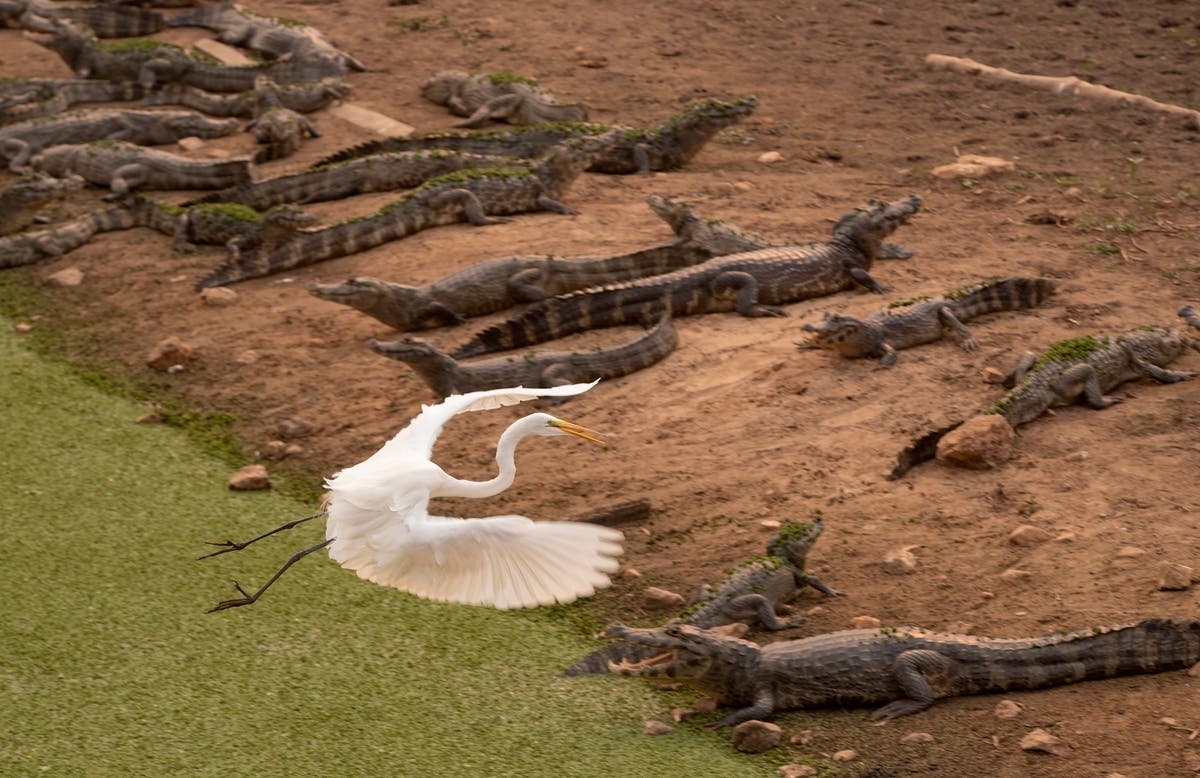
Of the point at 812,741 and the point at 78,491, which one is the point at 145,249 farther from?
the point at 812,741

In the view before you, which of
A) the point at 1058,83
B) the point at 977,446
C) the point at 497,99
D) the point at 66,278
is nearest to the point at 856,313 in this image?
the point at 977,446

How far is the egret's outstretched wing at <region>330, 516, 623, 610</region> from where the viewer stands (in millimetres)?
4691

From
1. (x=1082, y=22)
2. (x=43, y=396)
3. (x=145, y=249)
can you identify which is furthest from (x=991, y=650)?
(x=1082, y=22)

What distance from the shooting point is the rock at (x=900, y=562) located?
6.10 meters

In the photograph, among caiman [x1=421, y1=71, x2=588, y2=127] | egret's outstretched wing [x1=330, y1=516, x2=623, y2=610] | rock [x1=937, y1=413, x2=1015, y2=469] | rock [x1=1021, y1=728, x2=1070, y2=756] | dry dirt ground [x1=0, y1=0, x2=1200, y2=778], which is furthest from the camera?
caiman [x1=421, y1=71, x2=588, y2=127]

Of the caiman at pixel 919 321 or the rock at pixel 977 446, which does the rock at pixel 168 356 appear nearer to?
the caiman at pixel 919 321

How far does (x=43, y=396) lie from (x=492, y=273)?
8.86 feet

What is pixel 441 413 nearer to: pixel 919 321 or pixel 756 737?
pixel 756 737

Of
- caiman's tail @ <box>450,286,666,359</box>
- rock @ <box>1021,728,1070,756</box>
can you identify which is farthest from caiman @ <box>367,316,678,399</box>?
rock @ <box>1021,728,1070,756</box>

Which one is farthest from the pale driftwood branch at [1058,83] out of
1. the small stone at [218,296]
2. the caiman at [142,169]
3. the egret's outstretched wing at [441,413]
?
the egret's outstretched wing at [441,413]

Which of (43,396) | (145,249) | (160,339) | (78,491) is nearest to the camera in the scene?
(78,491)

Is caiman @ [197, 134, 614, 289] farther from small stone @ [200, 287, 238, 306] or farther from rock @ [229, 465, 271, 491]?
rock @ [229, 465, 271, 491]

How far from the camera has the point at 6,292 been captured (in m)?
9.85

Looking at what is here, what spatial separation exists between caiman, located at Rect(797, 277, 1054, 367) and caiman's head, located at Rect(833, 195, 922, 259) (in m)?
0.74
